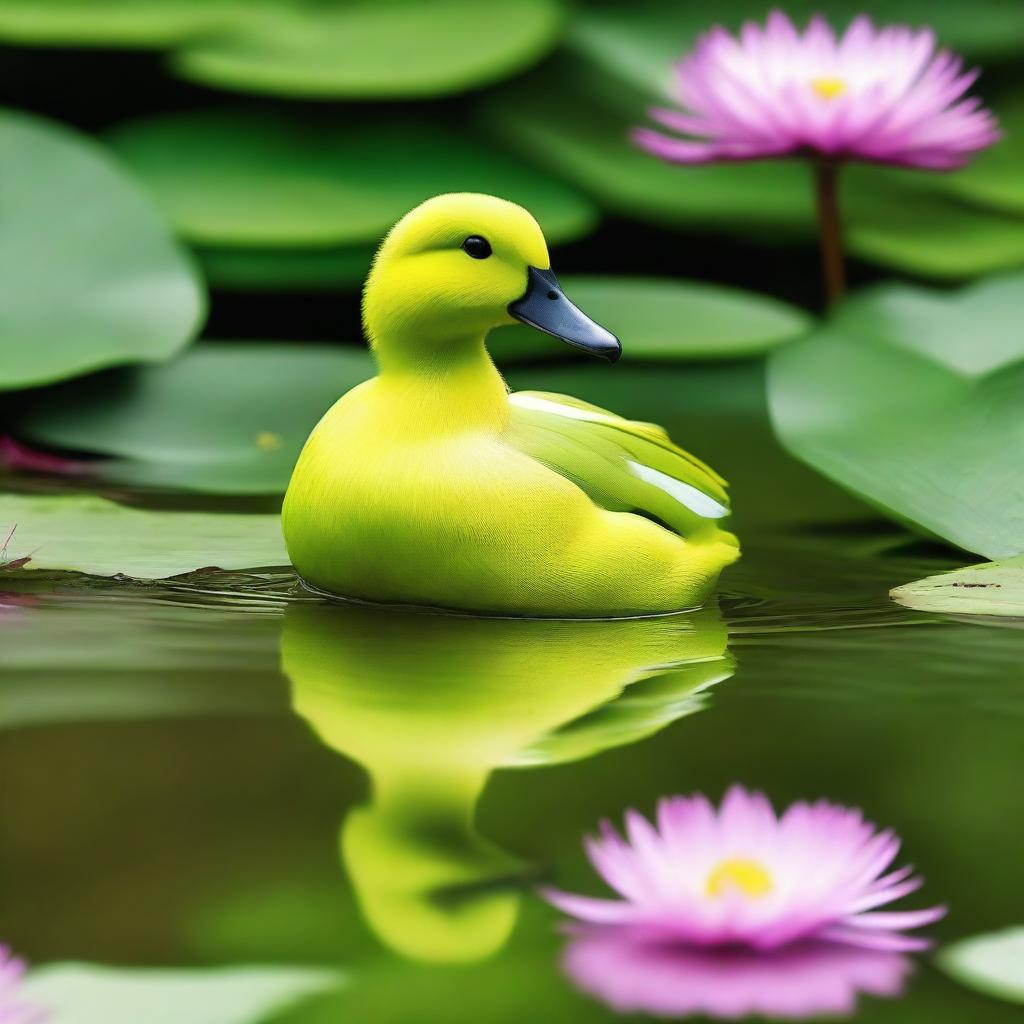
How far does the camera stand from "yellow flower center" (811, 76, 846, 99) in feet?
7.50

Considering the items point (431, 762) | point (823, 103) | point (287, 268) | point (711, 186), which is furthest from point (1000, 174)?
point (431, 762)

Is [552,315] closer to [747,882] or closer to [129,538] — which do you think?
[129,538]

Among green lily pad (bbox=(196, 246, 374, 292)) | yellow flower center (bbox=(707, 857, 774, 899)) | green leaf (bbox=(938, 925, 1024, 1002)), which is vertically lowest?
green leaf (bbox=(938, 925, 1024, 1002))

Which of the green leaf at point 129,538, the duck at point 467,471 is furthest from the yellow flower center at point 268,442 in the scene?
the duck at point 467,471

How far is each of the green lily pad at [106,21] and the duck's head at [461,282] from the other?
1345 mm

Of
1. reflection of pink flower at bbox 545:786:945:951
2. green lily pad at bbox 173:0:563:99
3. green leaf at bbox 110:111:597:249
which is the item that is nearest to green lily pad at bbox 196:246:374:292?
green leaf at bbox 110:111:597:249

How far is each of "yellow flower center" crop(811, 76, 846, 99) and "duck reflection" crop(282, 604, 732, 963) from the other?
0.99 metres

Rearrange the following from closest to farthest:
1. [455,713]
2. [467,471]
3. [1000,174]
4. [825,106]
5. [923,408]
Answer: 1. [455,713]
2. [467,471]
3. [923,408]
4. [825,106]
5. [1000,174]

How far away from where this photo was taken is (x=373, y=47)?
9.00ft

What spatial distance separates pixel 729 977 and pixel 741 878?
0.05m

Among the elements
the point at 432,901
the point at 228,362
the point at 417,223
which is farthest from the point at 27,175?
the point at 432,901

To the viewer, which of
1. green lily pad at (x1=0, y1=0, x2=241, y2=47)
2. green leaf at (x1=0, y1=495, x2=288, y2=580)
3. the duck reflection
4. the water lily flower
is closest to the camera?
the duck reflection

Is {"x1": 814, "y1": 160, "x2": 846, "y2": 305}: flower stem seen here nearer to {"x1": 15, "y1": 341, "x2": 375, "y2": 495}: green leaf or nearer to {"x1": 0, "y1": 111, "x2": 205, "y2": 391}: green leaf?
{"x1": 15, "y1": 341, "x2": 375, "y2": 495}: green leaf

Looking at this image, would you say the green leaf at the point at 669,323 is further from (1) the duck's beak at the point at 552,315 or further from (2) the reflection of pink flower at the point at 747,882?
(2) the reflection of pink flower at the point at 747,882
